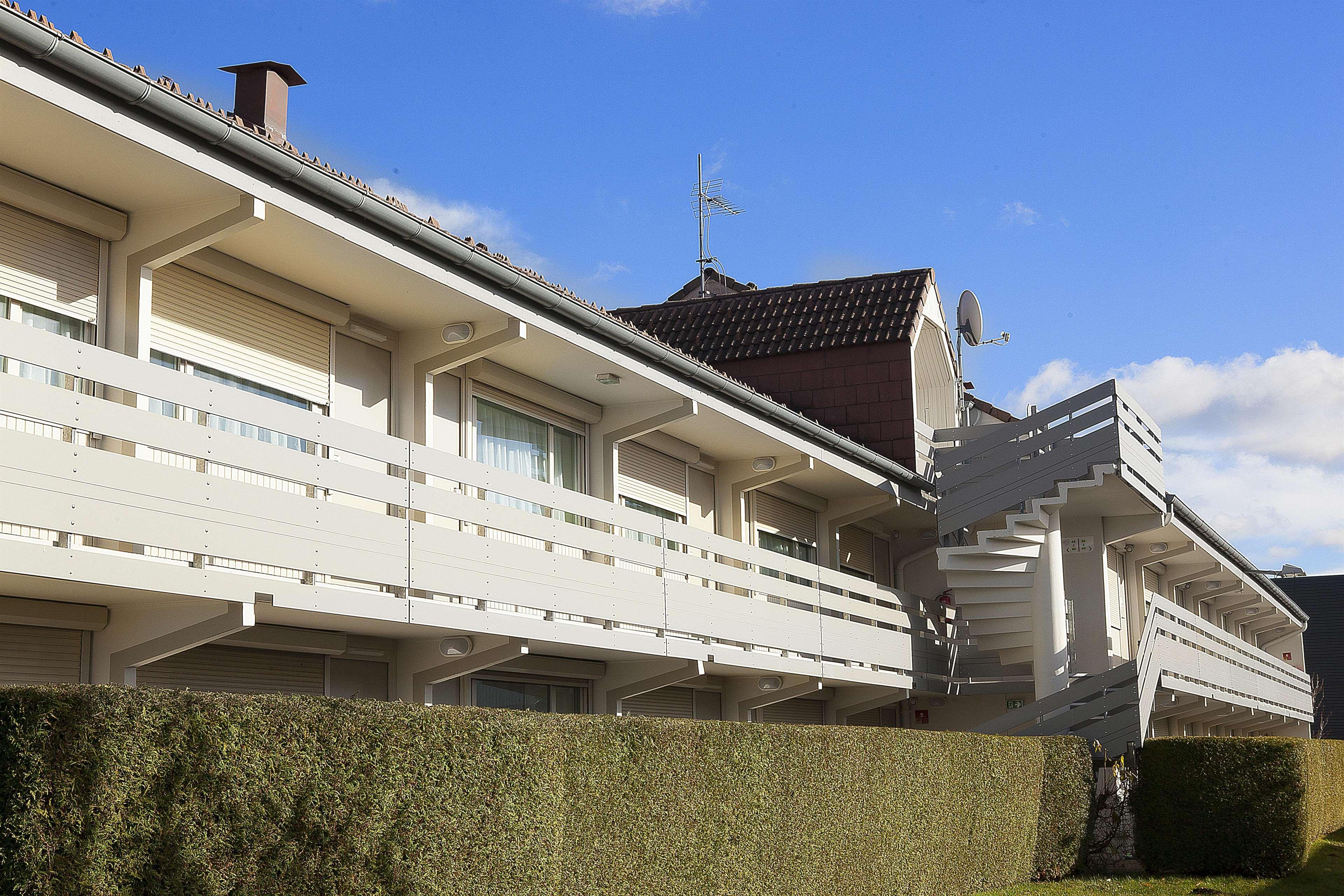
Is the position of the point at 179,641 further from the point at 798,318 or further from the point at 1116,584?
the point at 1116,584

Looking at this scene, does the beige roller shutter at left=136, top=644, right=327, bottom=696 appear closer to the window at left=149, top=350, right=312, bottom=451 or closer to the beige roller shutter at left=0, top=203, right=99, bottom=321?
the window at left=149, top=350, right=312, bottom=451

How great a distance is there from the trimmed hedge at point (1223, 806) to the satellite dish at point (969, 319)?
35.7 ft

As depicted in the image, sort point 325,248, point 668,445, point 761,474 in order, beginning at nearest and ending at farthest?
point 325,248 < point 668,445 < point 761,474

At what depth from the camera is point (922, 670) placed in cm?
2009

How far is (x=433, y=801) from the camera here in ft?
24.2

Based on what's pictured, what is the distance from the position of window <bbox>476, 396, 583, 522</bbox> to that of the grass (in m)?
6.67

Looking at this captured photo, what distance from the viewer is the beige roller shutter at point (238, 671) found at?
32.6ft

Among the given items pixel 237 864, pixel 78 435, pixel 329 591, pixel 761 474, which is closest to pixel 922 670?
pixel 761 474

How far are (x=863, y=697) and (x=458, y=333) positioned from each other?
33.5ft

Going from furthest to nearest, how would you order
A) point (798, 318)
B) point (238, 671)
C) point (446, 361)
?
point (798, 318) < point (446, 361) < point (238, 671)

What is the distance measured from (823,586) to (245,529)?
11.6m

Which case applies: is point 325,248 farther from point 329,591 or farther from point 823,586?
point 823,586

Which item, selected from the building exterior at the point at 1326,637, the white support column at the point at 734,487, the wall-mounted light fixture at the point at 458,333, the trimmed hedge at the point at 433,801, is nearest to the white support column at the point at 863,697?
the white support column at the point at 734,487

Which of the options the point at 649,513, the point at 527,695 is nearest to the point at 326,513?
the point at 527,695
